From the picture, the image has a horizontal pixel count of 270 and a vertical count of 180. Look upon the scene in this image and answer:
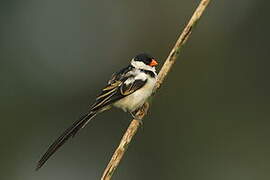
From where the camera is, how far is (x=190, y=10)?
36.8ft

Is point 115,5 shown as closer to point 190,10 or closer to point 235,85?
point 190,10

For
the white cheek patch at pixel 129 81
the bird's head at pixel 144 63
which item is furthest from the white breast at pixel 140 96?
the bird's head at pixel 144 63

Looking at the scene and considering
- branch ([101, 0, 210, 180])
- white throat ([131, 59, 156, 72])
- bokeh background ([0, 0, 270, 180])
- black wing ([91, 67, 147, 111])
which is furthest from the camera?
A: bokeh background ([0, 0, 270, 180])

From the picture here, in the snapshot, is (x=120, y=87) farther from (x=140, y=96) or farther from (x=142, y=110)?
(x=142, y=110)

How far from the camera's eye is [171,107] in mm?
10820

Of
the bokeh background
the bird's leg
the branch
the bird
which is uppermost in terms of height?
the branch

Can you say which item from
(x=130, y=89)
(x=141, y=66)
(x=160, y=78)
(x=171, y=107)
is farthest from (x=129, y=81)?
(x=171, y=107)

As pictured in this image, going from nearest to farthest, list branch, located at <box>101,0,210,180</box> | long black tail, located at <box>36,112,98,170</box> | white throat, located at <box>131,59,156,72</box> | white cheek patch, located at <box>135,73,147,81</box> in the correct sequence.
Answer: branch, located at <box>101,0,210,180</box> → long black tail, located at <box>36,112,98,170</box> → white cheek patch, located at <box>135,73,147,81</box> → white throat, located at <box>131,59,156,72</box>

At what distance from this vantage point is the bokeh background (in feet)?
34.6

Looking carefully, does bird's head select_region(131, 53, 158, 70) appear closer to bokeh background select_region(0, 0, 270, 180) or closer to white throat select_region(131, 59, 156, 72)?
white throat select_region(131, 59, 156, 72)

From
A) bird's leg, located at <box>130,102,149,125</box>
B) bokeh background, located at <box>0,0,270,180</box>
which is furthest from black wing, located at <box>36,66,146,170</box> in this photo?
bokeh background, located at <box>0,0,270,180</box>

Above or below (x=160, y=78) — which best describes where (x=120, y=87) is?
below

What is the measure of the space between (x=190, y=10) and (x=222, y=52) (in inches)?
36.0

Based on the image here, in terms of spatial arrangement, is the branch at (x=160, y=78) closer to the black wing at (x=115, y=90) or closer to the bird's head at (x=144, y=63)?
the black wing at (x=115, y=90)
